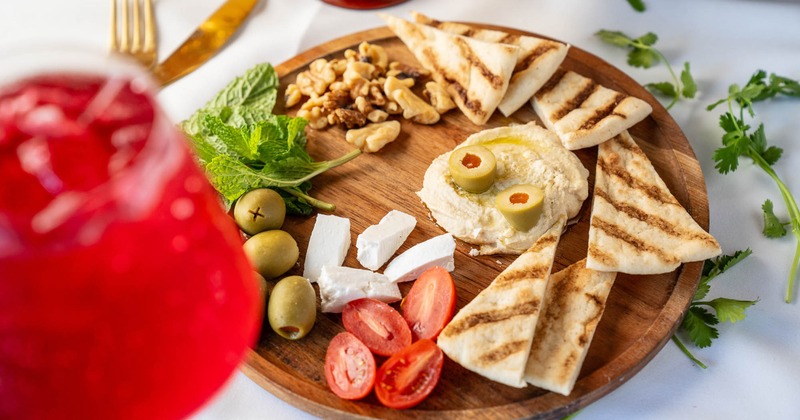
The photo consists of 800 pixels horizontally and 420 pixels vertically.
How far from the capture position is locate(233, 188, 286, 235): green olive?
257 cm

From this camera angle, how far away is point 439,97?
3.06 metres

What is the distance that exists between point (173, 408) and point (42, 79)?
507 mm

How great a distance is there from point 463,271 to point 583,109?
0.83m

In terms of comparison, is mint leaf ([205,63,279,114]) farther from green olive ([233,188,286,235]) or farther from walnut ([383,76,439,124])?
green olive ([233,188,286,235])

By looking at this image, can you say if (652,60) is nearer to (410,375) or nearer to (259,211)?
(259,211)

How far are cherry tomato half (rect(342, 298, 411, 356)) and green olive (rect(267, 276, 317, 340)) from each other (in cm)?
12

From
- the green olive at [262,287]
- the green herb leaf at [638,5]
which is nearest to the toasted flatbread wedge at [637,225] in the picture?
the green olive at [262,287]

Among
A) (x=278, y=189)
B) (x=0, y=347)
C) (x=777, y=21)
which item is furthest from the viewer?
(x=777, y=21)

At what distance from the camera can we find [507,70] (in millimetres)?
2947

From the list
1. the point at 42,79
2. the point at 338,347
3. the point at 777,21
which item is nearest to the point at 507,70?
the point at 338,347

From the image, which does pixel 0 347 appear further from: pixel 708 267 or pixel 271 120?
pixel 708 267

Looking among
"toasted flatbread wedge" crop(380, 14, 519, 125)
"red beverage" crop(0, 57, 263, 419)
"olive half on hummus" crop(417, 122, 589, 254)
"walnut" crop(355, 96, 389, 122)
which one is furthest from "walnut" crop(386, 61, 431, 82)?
"red beverage" crop(0, 57, 263, 419)

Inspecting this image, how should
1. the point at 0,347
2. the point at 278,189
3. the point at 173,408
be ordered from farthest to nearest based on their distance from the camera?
1. the point at 278,189
2. the point at 173,408
3. the point at 0,347

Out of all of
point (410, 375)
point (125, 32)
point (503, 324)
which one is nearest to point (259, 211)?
point (410, 375)
